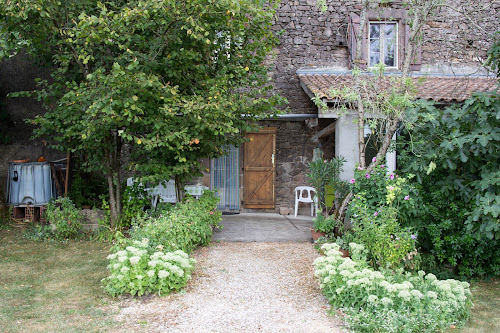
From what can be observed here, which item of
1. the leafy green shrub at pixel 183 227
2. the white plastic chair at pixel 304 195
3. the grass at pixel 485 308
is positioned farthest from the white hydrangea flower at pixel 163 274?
the white plastic chair at pixel 304 195

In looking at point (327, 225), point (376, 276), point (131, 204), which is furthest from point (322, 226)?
point (131, 204)

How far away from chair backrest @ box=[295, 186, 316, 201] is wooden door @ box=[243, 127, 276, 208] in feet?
1.97

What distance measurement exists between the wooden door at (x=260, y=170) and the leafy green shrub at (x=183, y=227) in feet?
9.18

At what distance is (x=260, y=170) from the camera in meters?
9.56

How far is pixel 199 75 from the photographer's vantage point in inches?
236

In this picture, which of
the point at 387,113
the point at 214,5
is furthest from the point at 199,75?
the point at 387,113

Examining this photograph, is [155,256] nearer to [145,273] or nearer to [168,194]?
[145,273]

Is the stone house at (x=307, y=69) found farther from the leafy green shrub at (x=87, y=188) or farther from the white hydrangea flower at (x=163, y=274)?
the white hydrangea flower at (x=163, y=274)

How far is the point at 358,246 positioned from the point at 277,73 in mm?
5625

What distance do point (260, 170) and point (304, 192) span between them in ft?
3.71

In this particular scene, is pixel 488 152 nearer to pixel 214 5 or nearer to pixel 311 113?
pixel 214 5

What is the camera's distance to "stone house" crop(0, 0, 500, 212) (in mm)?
9141

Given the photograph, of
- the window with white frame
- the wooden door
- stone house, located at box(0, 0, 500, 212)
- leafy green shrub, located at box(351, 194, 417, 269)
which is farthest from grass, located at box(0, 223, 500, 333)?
the window with white frame

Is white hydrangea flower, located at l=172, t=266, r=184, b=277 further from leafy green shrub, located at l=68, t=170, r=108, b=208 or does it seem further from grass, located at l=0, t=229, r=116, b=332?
leafy green shrub, located at l=68, t=170, r=108, b=208
